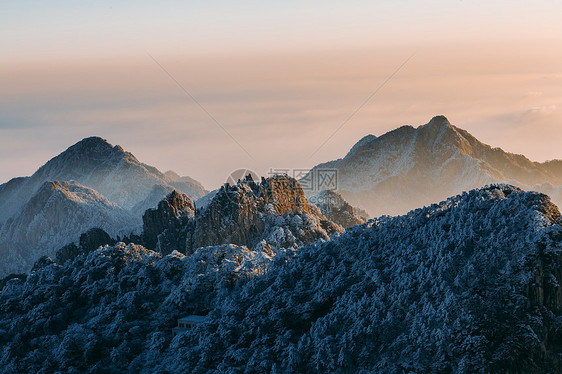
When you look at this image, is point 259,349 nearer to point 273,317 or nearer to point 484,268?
point 273,317

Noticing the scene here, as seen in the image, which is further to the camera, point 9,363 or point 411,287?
point 9,363

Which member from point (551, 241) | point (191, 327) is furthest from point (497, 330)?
point (191, 327)

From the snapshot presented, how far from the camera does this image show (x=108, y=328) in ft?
655

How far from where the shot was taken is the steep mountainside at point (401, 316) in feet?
505

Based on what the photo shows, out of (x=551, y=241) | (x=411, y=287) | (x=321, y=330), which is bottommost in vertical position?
(x=321, y=330)

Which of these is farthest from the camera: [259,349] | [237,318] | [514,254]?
[237,318]

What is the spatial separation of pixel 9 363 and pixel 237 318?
54.5 metres

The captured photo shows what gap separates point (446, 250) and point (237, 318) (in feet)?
165

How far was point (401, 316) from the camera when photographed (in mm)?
167500

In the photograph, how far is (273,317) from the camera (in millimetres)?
185375

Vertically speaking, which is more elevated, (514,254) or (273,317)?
(514,254)

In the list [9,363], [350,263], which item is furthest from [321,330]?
[9,363]

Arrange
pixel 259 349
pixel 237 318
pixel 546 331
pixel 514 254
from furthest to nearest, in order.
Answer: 1. pixel 237 318
2. pixel 259 349
3. pixel 514 254
4. pixel 546 331

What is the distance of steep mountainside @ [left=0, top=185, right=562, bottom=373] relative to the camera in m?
154
